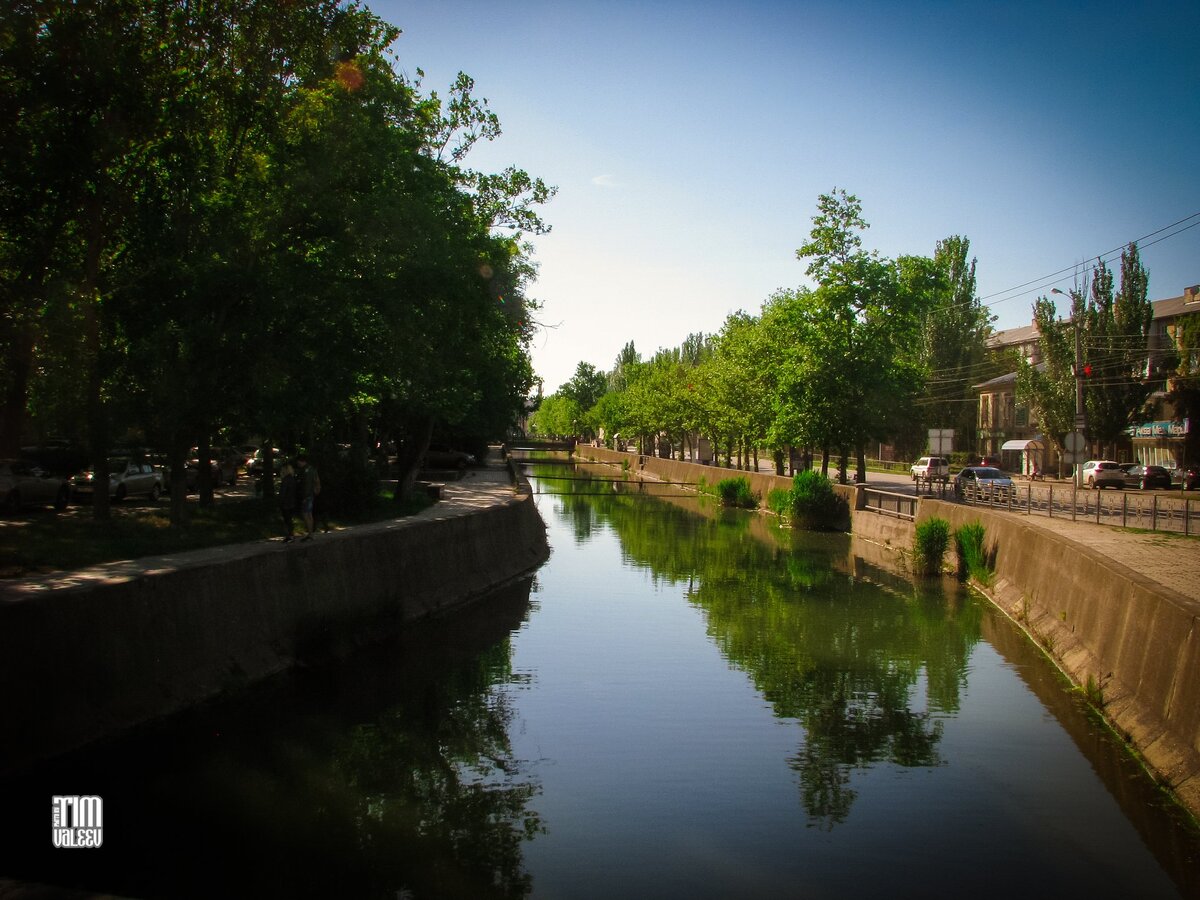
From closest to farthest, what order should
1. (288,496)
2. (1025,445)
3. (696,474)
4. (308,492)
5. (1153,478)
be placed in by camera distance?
(288,496) → (308,492) → (1153,478) → (696,474) → (1025,445)

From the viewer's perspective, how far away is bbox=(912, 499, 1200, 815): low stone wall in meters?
A: 11.6

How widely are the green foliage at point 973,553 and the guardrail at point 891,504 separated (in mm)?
5139

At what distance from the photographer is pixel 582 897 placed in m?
9.51

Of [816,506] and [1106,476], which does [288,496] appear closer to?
[816,506]

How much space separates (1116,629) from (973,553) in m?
14.6

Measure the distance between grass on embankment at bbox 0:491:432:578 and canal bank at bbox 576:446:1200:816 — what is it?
14.3 m

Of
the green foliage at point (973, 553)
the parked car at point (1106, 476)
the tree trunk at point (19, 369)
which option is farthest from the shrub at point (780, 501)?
the tree trunk at point (19, 369)

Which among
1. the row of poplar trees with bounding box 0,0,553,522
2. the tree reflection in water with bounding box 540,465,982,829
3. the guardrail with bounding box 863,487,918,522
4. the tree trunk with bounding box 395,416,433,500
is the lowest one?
the tree reflection in water with bounding box 540,465,982,829

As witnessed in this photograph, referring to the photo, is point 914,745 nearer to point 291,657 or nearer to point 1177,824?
point 1177,824

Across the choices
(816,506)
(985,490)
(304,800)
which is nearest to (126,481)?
(304,800)

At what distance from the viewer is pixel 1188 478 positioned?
180 feet

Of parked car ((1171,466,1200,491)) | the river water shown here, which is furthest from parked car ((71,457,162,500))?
parked car ((1171,466,1200,491))

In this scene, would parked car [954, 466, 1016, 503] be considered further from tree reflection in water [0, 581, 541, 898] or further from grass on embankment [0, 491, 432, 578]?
tree reflection in water [0, 581, 541, 898]

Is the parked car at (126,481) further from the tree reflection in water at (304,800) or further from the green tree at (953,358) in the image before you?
the green tree at (953,358)
